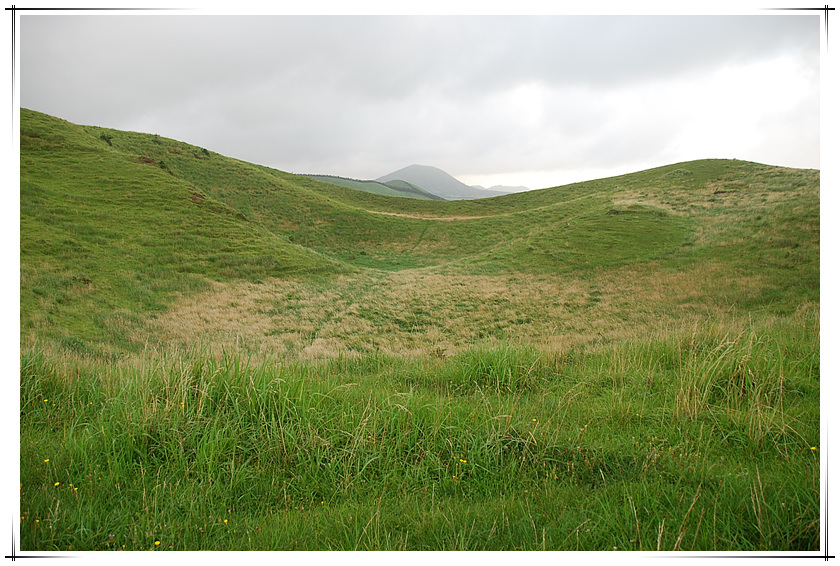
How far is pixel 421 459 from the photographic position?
10.2 ft

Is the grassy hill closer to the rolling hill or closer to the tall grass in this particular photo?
the tall grass

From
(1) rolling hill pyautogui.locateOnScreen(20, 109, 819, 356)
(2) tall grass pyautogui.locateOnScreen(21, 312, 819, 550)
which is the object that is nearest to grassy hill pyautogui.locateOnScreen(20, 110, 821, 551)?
(2) tall grass pyautogui.locateOnScreen(21, 312, 819, 550)

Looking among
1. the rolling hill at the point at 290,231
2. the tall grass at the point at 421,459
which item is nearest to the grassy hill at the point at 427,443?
the tall grass at the point at 421,459

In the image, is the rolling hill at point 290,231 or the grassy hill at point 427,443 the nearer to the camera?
the grassy hill at point 427,443

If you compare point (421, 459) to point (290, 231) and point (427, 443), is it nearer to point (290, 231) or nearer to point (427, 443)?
point (427, 443)

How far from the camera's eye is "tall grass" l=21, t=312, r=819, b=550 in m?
2.41

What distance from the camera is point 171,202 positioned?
89.3 feet

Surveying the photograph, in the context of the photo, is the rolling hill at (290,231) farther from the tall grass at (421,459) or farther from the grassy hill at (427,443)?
the tall grass at (421,459)

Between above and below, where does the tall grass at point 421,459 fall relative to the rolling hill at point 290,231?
below

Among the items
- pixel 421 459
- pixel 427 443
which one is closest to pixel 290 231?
pixel 427 443

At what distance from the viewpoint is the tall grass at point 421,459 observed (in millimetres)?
2410
